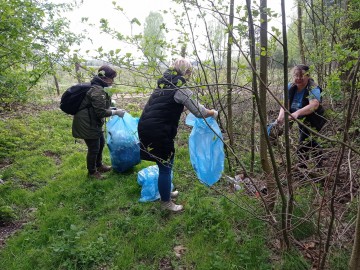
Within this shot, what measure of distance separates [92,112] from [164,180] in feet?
4.76

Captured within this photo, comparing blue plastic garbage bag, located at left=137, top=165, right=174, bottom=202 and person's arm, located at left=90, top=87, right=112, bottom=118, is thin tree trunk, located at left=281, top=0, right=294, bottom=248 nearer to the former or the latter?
blue plastic garbage bag, located at left=137, top=165, right=174, bottom=202

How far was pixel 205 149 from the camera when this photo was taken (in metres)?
3.32

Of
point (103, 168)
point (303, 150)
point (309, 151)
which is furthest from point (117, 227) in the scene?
point (303, 150)

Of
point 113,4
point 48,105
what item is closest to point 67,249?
point 113,4

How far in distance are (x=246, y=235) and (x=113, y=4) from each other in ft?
8.05

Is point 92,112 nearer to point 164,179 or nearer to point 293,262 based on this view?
point 164,179

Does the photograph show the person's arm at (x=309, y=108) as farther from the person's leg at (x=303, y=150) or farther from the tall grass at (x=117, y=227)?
the tall grass at (x=117, y=227)

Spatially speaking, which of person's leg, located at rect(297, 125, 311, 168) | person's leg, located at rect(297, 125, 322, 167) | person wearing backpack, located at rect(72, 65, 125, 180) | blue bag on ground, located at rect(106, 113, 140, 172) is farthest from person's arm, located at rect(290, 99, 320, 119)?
person wearing backpack, located at rect(72, 65, 125, 180)

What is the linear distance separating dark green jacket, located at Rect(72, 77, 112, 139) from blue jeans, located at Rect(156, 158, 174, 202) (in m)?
1.21

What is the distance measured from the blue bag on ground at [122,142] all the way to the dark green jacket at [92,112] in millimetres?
242

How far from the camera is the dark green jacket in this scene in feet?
12.2

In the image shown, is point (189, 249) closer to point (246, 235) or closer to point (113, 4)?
point (246, 235)

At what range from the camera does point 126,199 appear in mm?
3609

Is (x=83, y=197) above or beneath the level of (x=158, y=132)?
beneath
